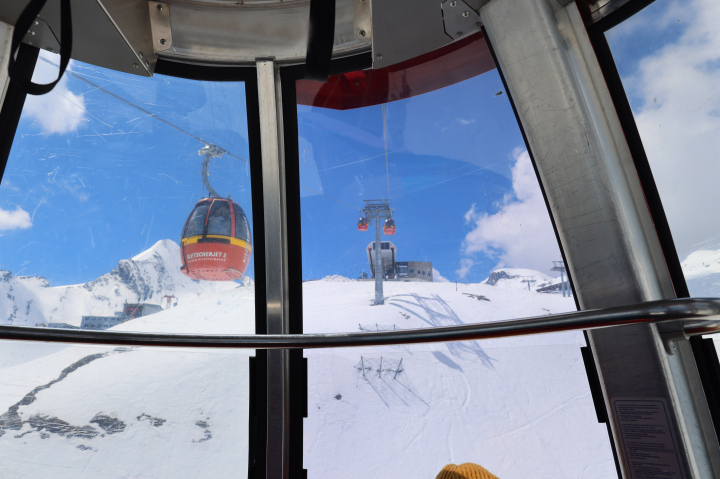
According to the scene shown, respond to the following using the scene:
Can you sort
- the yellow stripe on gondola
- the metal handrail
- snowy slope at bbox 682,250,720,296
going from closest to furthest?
the metal handrail
snowy slope at bbox 682,250,720,296
the yellow stripe on gondola

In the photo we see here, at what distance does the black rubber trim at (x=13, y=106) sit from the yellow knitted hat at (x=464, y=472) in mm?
1813

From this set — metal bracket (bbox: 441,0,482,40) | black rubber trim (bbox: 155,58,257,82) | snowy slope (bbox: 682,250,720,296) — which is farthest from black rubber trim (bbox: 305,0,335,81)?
snowy slope (bbox: 682,250,720,296)

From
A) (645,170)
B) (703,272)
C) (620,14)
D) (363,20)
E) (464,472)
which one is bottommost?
(464,472)

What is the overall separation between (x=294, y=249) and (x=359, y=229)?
31 centimetres

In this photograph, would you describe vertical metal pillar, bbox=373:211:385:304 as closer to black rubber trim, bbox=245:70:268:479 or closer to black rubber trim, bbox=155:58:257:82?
black rubber trim, bbox=245:70:268:479

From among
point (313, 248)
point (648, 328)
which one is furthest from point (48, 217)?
point (648, 328)

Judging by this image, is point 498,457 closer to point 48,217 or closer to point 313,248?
point 313,248

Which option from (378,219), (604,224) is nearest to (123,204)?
(378,219)

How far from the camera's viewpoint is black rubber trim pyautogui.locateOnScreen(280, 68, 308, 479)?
1752 mm

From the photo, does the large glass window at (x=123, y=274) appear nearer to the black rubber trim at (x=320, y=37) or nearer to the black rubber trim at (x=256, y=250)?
the black rubber trim at (x=256, y=250)

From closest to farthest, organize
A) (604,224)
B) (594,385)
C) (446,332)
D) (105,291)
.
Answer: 1. (446,332)
2. (604,224)
3. (594,385)
4. (105,291)

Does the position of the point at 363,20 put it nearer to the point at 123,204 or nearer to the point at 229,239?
the point at 229,239

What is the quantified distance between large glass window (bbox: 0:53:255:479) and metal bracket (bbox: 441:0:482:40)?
0.90 m

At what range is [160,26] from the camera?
1545mm
